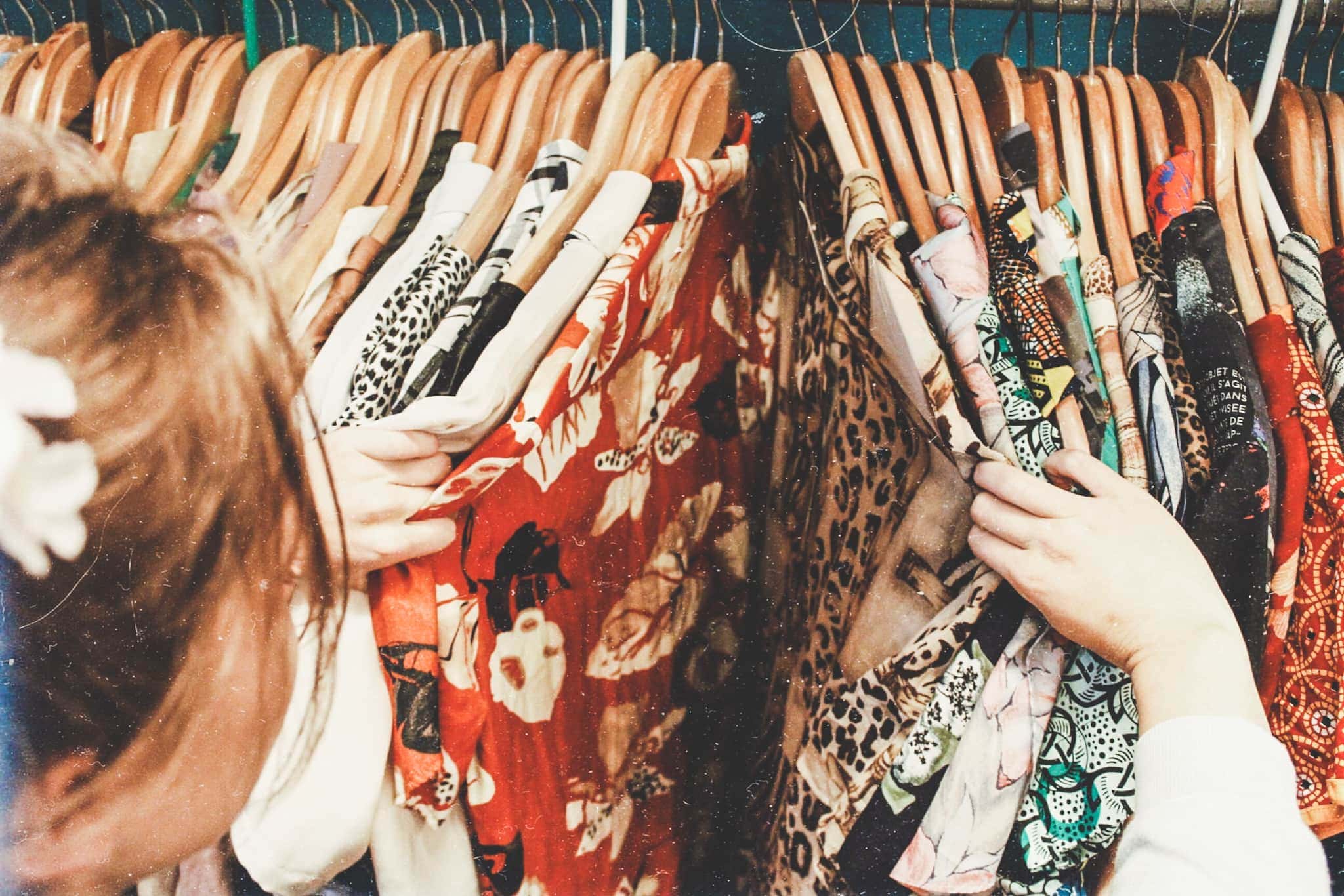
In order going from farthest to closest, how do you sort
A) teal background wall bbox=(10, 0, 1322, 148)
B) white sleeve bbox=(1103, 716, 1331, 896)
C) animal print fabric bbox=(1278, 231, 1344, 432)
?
teal background wall bbox=(10, 0, 1322, 148) → animal print fabric bbox=(1278, 231, 1344, 432) → white sleeve bbox=(1103, 716, 1331, 896)

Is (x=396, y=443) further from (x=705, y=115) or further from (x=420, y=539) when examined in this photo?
(x=705, y=115)

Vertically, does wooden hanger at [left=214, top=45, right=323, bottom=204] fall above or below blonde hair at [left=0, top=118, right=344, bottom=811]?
above

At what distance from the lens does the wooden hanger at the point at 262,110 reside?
18.5 inches

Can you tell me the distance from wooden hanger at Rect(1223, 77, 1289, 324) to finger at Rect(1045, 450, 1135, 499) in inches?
6.1

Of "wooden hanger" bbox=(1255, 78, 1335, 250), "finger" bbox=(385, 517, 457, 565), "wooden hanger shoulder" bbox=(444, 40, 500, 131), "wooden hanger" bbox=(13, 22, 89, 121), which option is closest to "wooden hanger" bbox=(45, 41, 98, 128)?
"wooden hanger" bbox=(13, 22, 89, 121)

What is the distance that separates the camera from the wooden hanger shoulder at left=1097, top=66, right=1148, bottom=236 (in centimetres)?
48

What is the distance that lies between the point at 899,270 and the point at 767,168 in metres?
0.21

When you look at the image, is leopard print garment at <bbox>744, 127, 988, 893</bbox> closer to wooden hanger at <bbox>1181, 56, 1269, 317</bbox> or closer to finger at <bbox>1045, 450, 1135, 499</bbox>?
finger at <bbox>1045, 450, 1135, 499</bbox>

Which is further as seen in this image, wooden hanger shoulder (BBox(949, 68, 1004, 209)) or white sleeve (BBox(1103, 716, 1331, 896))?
wooden hanger shoulder (BBox(949, 68, 1004, 209))

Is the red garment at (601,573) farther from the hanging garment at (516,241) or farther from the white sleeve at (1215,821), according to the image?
the white sleeve at (1215,821)

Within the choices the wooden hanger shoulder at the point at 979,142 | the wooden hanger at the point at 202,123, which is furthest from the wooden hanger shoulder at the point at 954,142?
the wooden hanger at the point at 202,123

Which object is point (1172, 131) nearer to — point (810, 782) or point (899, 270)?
point (899, 270)

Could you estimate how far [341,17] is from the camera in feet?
2.02

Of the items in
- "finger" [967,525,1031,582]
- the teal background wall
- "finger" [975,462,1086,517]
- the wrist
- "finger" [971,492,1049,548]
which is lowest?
the wrist
